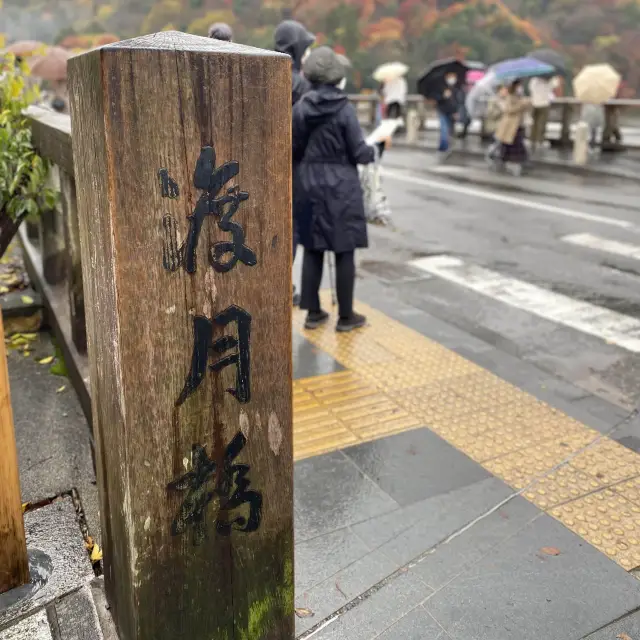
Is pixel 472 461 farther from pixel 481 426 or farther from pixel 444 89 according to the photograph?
pixel 444 89

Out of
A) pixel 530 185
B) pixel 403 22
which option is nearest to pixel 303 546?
pixel 530 185

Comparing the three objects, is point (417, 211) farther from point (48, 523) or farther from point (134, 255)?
point (134, 255)

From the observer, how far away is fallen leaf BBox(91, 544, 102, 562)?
95.4 inches

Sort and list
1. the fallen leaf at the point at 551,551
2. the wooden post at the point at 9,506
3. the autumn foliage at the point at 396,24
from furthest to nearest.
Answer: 1. the autumn foliage at the point at 396,24
2. the fallen leaf at the point at 551,551
3. the wooden post at the point at 9,506

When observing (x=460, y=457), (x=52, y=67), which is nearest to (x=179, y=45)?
(x=460, y=457)

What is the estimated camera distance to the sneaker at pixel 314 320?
4879 mm

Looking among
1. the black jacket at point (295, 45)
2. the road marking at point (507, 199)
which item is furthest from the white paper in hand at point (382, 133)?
the road marking at point (507, 199)

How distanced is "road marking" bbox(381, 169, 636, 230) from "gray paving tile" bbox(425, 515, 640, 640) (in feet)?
22.3

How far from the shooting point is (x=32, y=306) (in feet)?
14.8

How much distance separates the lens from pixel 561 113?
18766mm

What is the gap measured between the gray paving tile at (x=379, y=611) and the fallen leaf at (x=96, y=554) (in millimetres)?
823

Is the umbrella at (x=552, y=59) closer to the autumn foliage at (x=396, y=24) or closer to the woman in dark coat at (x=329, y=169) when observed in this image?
the woman in dark coat at (x=329, y=169)

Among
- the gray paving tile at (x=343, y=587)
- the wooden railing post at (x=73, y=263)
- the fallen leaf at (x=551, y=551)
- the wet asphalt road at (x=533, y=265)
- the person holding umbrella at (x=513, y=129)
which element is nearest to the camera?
the gray paving tile at (x=343, y=587)

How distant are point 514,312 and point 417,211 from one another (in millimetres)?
4433
